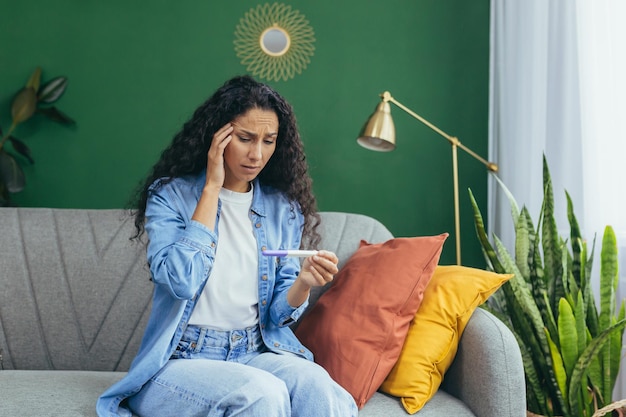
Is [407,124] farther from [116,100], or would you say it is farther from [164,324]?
[164,324]

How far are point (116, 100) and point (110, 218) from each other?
0.94 m

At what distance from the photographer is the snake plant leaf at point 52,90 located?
3.09 m

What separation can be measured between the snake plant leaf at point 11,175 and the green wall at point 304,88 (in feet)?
0.61

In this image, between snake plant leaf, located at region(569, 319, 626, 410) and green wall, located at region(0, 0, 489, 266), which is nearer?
snake plant leaf, located at region(569, 319, 626, 410)

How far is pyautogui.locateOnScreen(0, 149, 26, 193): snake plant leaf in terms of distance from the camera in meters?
2.98

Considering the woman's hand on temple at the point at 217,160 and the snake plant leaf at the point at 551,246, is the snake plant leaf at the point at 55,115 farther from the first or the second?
the snake plant leaf at the point at 551,246

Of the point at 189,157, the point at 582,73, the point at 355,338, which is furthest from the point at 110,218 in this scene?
the point at 582,73

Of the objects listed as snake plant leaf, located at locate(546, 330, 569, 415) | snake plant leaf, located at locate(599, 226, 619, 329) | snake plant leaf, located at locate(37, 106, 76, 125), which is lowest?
snake plant leaf, located at locate(546, 330, 569, 415)

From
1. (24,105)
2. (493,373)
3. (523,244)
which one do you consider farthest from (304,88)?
(493,373)

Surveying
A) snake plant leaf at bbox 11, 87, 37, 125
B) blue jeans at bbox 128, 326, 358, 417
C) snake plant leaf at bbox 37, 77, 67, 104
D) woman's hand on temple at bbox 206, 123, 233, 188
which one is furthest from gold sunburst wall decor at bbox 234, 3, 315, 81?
blue jeans at bbox 128, 326, 358, 417

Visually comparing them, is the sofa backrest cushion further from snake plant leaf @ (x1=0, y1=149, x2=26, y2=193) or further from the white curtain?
the white curtain

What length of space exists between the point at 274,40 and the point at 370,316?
5.37 ft

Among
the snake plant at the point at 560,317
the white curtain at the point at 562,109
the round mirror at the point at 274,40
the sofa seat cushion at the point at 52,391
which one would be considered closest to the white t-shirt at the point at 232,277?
the sofa seat cushion at the point at 52,391

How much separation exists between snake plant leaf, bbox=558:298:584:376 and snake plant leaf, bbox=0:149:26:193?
2.19 metres
